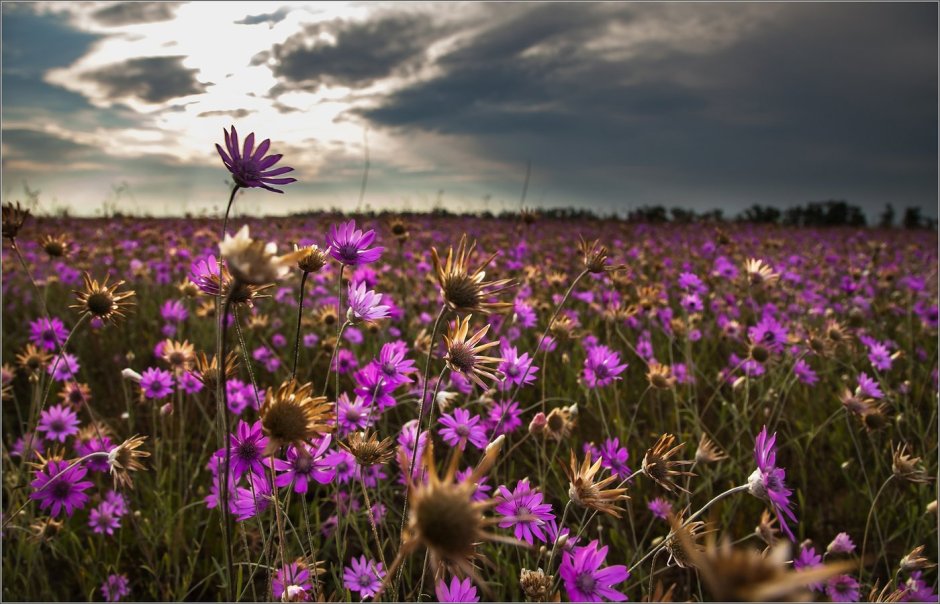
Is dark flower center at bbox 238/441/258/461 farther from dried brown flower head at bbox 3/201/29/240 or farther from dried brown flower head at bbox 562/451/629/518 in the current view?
dried brown flower head at bbox 3/201/29/240

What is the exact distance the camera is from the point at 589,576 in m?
0.73

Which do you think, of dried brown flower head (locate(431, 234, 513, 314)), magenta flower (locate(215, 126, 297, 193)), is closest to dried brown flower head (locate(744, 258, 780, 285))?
dried brown flower head (locate(431, 234, 513, 314))

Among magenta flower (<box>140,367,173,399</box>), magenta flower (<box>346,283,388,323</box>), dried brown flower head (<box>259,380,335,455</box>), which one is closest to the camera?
dried brown flower head (<box>259,380,335,455</box>)

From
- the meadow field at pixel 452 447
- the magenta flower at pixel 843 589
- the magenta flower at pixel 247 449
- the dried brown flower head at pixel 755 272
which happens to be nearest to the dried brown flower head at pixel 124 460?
the meadow field at pixel 452 447

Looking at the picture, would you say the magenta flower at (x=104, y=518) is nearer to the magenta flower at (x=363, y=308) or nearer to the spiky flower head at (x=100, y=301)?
the spiky flower head at (x=100, y=301)

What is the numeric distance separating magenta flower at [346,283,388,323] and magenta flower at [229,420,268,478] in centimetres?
27

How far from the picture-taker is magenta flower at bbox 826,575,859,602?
1.31 m

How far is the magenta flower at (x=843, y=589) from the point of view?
51.8 inches

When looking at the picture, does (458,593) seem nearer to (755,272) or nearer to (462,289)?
(462,289)

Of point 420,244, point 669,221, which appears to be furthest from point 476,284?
point 669,221

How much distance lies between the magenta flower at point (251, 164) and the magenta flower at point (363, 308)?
25 centimetres

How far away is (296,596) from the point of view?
0.72m

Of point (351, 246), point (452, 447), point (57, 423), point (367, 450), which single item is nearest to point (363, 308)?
point (351, 246)

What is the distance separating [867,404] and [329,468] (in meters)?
1.54
